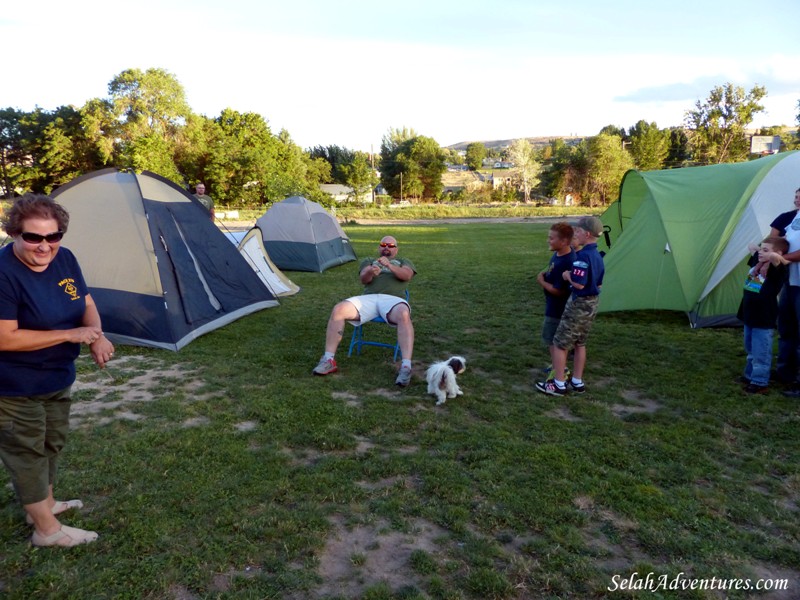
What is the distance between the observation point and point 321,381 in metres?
4.98

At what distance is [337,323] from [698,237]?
4876mm

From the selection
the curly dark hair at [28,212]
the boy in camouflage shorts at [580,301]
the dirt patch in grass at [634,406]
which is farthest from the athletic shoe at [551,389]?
the curly dark hair at [28,212]

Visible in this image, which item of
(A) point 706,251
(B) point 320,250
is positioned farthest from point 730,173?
(B) point 320,250

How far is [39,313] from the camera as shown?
2480 mm

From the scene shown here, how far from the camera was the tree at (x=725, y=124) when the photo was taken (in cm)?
3962

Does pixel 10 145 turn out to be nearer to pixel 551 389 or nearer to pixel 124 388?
pixel 124 388

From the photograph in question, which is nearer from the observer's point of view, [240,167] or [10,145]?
[240,167]

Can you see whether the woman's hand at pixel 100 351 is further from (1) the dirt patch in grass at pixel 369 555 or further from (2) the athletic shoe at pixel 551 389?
(2) the athletic shoe at pixel 551 389

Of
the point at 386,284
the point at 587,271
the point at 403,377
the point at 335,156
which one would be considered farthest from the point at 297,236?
the point at 335,156

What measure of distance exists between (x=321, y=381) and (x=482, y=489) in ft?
7.30

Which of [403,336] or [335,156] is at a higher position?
[335,156]

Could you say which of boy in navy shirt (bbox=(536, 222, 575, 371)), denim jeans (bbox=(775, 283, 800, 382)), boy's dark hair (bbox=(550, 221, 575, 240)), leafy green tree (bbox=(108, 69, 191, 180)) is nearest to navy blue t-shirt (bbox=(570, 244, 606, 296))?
boy in navy shirt (bbox=(536, 222, 575, 371))

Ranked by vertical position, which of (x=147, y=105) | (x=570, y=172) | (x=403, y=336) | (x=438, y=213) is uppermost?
(x=147, y=105)

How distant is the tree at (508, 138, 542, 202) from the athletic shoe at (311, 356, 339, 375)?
5017cm
